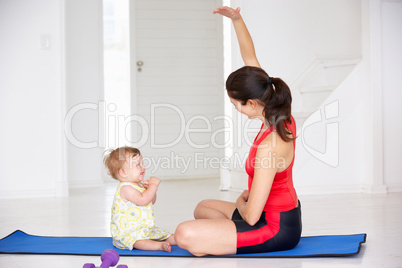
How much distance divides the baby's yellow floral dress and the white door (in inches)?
134

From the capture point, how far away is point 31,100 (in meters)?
4.25

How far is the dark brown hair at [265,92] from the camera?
1.92m

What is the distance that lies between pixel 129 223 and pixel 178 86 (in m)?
3.72

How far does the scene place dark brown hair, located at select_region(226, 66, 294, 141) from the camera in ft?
6.30

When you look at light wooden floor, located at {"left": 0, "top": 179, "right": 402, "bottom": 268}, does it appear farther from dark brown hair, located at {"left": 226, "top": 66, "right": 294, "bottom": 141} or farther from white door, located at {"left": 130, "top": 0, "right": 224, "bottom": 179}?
white door, located at {"left": 130, "top": 0, "right": 224, "bottom": 179}

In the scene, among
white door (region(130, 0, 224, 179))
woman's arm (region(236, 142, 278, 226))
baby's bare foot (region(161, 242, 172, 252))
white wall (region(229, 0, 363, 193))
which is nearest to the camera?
woman's arm (region(236, 142, 278, 226))

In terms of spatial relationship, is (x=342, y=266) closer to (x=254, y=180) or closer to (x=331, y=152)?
(x=254, y=180)

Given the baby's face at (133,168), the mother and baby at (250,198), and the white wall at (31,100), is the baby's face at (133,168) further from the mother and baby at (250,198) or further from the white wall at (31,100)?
the white wall at (31,100)

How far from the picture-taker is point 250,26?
4520mm

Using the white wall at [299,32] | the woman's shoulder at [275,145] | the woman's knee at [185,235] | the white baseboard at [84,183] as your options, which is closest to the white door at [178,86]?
the white baseboard at [84,183]

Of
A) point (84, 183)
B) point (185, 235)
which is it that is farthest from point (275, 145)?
point (84, 183)

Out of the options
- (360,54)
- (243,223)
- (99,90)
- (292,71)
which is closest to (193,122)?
(99,90)

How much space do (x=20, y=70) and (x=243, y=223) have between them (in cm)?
291

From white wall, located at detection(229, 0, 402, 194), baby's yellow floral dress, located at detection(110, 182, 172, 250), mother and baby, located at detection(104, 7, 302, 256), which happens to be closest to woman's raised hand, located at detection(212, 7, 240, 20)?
mother and baby, located at detection(104, 7, 302, 256)
